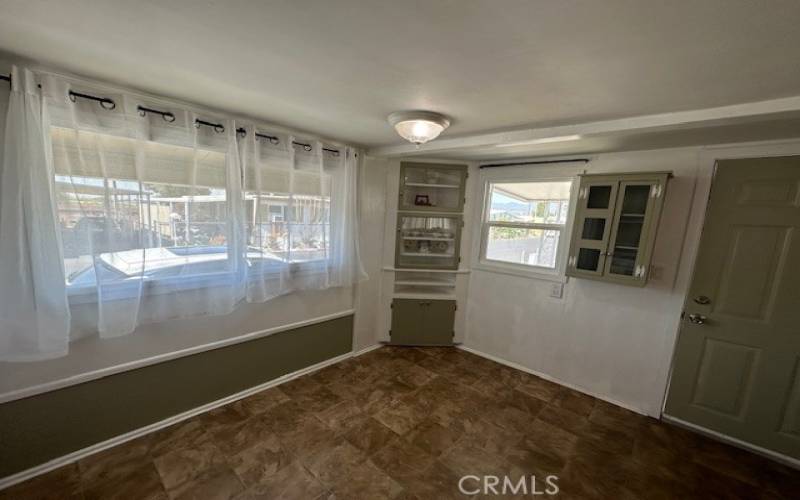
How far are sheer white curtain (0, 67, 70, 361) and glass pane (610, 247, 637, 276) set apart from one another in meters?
3.54

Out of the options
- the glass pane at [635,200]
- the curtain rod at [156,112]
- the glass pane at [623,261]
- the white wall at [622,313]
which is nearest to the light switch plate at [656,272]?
the white wall at [622,313]

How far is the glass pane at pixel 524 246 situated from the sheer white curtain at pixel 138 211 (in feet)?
6.26

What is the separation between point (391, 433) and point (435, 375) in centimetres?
87

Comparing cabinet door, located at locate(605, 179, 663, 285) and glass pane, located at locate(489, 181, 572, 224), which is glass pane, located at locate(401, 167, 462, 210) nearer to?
glass pane, located at locate(489, 181, 572, 224)

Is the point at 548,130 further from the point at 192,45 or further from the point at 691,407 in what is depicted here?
the point at 691,407

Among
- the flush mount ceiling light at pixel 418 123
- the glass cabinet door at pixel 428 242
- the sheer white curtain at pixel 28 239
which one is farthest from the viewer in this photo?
the glass cabinet door at pixel 428 242

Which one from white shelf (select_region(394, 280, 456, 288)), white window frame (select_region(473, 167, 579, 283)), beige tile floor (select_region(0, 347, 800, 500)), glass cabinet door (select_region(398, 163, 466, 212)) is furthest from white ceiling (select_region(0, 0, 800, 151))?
beige tile floor (select_region(0, 347, 800, 500))

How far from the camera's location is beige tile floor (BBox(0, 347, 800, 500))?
1620 mm

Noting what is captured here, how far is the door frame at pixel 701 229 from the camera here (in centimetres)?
194

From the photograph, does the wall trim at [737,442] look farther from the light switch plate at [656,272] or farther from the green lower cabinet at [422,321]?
the green lower cabinet at [422,321]

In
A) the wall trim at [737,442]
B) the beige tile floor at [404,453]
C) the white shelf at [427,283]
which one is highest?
the white shelf at [427,283]

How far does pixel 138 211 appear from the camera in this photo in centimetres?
171

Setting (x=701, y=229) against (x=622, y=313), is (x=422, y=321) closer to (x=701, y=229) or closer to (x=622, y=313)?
(x=622, y=313)

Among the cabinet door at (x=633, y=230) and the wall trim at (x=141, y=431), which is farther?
the cabinet door at (x=633, y=230)
